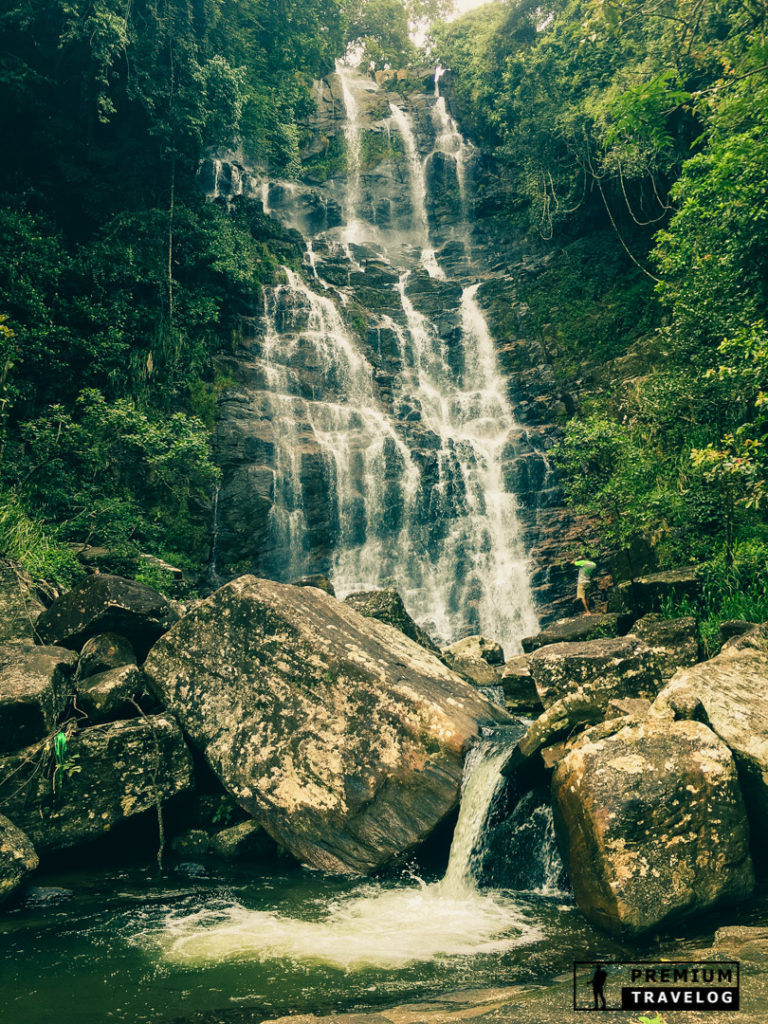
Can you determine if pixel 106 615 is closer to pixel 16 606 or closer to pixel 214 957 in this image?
pixel 16 606

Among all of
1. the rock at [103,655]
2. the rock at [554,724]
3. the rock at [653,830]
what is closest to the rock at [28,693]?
the rock at [103,655]

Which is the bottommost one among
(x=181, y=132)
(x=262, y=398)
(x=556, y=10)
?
(x=262, y=398)

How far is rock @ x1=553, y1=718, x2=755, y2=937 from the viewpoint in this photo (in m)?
3.70

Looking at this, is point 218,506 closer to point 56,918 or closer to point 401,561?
point 401,561

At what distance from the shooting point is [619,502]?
11406 millimetres

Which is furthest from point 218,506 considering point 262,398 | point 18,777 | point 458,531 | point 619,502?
point 18,777

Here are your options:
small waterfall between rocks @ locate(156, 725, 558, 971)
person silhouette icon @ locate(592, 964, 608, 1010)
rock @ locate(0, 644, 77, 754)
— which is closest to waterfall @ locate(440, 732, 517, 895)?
small waterfall between rocks @ locate(156, 725, 558, 971)

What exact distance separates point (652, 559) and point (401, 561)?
6158 millimetres

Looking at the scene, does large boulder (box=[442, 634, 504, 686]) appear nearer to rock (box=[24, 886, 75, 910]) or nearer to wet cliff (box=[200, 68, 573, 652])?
wet cliff (box=[200, 68, 573, 652])

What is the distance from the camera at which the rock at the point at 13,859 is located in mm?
4328

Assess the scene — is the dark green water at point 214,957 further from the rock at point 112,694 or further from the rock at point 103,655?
the rock at point 103,655

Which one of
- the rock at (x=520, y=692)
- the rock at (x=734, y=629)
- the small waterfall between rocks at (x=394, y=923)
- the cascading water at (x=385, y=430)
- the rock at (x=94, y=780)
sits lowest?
the small waterfall between rocks at (x=394, y=923)

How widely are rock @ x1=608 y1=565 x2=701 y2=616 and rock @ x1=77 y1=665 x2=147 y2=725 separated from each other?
7028mm

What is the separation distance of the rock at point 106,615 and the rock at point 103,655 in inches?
5.8
